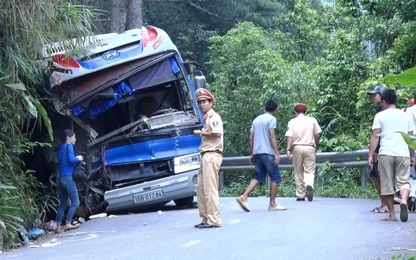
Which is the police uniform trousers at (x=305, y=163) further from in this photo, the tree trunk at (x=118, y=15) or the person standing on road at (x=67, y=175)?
the tree trunk at (x=118, y=15)

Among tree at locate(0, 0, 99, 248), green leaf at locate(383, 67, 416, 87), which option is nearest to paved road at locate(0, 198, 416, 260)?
tree at locate(0, 0, 99, 248)

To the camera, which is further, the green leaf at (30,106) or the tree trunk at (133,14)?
the tree trunk at (133,14)

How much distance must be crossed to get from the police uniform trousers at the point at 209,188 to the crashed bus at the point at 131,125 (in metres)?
3.07

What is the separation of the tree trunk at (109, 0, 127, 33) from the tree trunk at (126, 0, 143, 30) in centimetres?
13

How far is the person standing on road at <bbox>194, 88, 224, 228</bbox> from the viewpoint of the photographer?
38.0 feet

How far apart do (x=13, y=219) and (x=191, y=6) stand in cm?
2550

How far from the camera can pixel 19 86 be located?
39.4 feet

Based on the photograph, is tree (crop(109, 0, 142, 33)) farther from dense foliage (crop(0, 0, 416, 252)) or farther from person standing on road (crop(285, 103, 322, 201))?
person standing on road (crop(285, 103, 322, 201))

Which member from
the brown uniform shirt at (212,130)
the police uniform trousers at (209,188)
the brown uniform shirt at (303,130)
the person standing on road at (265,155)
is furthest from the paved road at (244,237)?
the brown uniform shirt at (303,130)

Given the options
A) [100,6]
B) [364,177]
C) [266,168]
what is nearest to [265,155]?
[266,168]

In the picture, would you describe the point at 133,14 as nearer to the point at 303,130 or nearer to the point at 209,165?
the point at 303,130

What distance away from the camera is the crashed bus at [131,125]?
1439 cm

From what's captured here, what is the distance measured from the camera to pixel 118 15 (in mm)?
22344

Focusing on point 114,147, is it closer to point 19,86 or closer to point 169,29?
point 19,86
